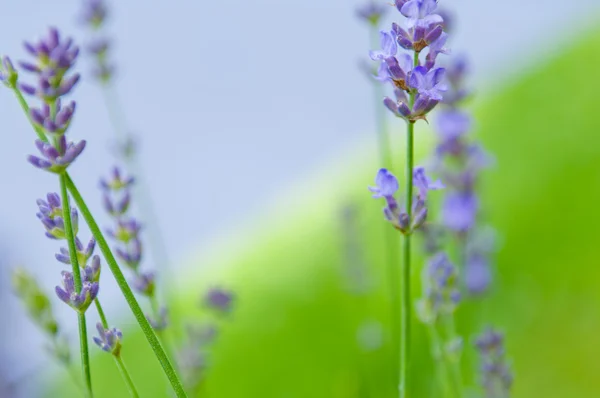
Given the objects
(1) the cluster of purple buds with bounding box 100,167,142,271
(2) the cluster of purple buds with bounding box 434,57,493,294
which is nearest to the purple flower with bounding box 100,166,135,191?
(1) the cluster of purple buds with bounding box 100,167,142,271

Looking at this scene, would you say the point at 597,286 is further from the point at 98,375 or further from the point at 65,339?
the point at 98,375

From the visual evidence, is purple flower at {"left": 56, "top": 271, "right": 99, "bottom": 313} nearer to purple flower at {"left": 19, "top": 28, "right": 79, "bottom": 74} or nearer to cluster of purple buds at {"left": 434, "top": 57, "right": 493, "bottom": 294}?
purple flower at {"left": 19, "top": 28, "right": 79, "bottom": 74}

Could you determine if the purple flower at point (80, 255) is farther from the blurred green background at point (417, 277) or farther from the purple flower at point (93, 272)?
the blurred green background at point (417, 277)

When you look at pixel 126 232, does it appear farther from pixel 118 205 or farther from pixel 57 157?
pixel 57 157

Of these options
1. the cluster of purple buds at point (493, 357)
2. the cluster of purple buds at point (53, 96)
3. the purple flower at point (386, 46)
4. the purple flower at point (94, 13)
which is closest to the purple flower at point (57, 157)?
the cluster of purple buds at point (53, 96)

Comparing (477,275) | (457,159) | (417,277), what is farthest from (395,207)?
(417,277)
